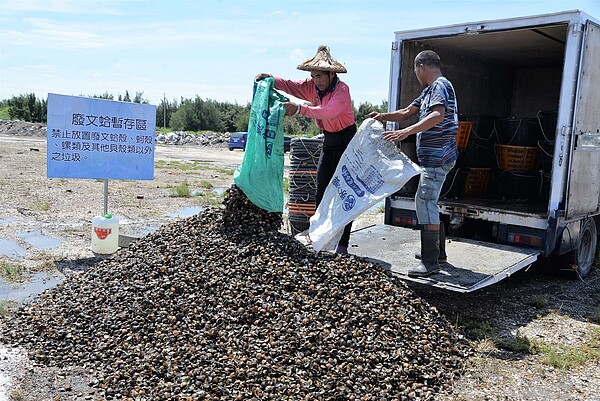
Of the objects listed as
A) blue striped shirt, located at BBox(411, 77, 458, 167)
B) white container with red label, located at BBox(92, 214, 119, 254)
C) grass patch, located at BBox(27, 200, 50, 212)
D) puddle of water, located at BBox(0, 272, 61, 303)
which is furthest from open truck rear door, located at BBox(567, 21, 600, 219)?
grass patch, located at BBox(27, 200, 50, 212)

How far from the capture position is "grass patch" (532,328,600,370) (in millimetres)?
4594

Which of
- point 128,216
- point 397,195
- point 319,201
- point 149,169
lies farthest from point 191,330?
point 128,216

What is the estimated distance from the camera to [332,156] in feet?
19.6

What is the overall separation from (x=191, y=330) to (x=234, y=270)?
28.3 inches

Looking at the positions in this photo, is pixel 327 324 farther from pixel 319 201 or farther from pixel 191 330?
pixel 319 201

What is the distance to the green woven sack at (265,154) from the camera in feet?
18.2

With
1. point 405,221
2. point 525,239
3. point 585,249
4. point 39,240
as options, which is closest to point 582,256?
point 585,249

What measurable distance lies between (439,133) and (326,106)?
1.08 meters

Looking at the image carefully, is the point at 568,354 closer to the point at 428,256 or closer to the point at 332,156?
the point at 428,256

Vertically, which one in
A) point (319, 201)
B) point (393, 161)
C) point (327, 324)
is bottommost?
point (327, 324)

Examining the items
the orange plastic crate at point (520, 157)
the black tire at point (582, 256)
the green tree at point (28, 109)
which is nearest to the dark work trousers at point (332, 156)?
the black tire at point (582, 256)

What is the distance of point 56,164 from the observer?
298 inches

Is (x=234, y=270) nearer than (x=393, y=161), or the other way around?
(x=234, y=270)

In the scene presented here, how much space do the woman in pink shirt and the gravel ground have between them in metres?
1.72
